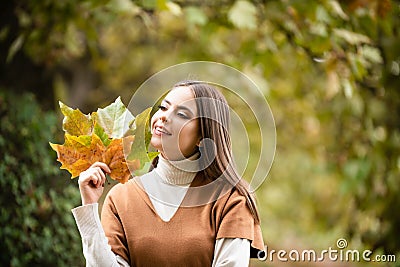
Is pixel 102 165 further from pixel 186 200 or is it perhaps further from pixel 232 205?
pixel 232 205

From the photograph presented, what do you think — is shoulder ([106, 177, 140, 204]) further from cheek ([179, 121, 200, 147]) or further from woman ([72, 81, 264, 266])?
cheek ([179, 121, 200, 147])

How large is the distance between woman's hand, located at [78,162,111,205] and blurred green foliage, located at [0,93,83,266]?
166cm

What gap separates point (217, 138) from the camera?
1963mm

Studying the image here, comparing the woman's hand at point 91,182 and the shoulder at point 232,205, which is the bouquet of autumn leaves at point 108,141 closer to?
the woman's hand at point 91,182

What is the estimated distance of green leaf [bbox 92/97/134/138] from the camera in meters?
1.94

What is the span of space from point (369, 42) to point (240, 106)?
798 mm

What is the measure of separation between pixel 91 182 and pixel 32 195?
185 centimetres

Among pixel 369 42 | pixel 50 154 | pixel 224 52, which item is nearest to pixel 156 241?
pixel 50 154

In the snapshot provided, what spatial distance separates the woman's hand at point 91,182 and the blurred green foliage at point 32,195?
5.45ft

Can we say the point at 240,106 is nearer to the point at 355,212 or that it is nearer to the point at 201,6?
the point at 201,6

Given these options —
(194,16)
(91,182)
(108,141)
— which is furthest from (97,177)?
(194,16)

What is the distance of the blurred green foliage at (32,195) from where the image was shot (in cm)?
344

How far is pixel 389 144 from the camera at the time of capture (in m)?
4.23

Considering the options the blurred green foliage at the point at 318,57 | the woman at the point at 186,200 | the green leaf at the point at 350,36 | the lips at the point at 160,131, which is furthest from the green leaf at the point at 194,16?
the lips at the point at 160,131
